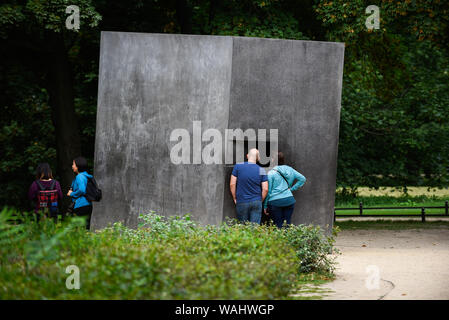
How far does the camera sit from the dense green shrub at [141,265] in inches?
221

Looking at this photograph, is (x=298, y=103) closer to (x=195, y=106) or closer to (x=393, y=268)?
(x=195, y=106)

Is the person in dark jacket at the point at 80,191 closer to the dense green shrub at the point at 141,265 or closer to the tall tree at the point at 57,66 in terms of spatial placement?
the dense green shrub at the point at 141,265

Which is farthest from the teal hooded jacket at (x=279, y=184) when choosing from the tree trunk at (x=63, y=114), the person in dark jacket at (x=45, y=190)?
the tree trunk at (x=63, y=114)

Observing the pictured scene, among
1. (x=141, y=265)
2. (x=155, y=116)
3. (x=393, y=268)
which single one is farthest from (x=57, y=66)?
(x=141, y=265)

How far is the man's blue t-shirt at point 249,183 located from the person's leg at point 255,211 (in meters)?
0.08

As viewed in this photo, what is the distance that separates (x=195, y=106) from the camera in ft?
38.6

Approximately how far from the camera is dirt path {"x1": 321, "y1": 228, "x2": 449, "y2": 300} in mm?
7852

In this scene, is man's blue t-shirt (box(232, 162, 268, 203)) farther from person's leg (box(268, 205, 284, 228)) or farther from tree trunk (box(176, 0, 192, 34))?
tree trunk (box(176, 0, 192, 34))

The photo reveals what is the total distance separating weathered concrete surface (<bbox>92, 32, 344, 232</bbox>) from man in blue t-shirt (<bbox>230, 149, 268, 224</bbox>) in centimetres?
127

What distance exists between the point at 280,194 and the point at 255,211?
22.1 inches

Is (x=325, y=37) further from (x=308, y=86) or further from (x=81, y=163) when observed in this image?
(x=81, y=163)

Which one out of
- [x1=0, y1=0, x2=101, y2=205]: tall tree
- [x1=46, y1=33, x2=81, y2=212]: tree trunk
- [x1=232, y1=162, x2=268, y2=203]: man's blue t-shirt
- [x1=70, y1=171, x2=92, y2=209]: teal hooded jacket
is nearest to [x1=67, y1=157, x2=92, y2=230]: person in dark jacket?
[x1=70, y1=171, x2=92, y2=209]: teal hooded jacket
